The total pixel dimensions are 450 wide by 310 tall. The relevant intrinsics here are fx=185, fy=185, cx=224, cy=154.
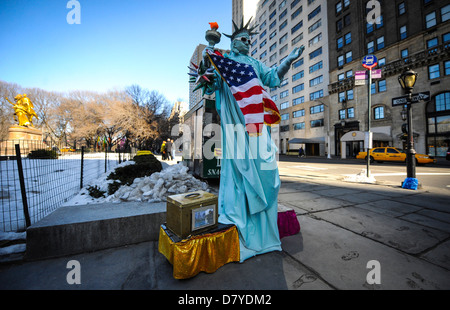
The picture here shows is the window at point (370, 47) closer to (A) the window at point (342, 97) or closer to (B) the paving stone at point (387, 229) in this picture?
(A) the window at point (342, 97)

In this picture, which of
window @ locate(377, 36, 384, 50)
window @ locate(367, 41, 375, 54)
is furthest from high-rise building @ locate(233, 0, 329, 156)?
window @ locate(377, 36, 384, 50)

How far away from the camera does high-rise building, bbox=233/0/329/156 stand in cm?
3103

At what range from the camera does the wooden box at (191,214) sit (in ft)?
6.07

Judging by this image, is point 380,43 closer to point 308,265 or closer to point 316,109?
point 316,109

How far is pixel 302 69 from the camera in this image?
34.3 meters

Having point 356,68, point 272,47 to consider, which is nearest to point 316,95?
point 356,68

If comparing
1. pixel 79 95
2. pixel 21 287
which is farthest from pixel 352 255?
pixel 79 95

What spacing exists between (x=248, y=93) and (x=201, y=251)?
1.82 metres

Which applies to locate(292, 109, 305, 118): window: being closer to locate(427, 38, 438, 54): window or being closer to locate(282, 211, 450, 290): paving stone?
locate(427, 38, 438, 54): window

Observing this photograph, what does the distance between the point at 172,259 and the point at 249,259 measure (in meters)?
0.86

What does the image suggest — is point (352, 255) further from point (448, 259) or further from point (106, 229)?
point (106, 229)

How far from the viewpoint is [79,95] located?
32594mm

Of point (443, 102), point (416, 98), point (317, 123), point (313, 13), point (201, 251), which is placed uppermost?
point (313, 13)

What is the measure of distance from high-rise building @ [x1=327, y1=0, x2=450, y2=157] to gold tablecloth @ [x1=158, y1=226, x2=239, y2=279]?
15.9 metres
